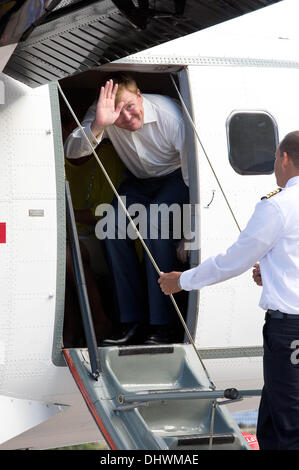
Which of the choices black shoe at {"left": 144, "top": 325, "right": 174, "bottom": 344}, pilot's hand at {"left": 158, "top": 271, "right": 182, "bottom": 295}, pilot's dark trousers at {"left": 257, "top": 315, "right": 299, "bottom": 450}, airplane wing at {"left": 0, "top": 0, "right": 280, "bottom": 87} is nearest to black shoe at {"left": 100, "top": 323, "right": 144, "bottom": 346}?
black shoe at {"left": 144, "top": 325, "right": 174, "bottom": 344}

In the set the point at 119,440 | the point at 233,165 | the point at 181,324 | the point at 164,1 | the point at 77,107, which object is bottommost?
the point at 119,440

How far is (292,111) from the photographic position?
25.6 ft

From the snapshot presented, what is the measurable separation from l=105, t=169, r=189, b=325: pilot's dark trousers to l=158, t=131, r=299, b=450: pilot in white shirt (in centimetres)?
183

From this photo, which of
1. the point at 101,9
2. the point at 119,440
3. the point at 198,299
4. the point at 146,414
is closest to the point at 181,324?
the point at 198,299

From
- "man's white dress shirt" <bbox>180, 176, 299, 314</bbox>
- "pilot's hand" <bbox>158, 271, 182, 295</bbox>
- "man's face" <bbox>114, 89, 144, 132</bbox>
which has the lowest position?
"pilot's hand" <bbox>158, 271, 182, 295</bbox>

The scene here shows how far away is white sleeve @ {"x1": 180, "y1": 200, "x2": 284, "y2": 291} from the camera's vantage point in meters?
5.16

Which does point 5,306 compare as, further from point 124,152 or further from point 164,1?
point 164,1

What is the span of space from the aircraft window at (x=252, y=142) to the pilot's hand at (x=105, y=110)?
1123mm

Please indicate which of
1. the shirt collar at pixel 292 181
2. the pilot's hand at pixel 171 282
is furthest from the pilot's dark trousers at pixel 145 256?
the shirt collar at pixel 292 181

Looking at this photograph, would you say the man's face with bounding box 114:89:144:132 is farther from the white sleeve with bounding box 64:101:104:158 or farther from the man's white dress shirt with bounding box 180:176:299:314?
the man's white dress shirt with bounding box 180:176:299:314

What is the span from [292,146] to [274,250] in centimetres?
65

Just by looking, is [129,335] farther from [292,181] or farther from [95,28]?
[95,28]

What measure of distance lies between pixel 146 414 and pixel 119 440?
0.47 m

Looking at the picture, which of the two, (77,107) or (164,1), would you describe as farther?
(77,107)
